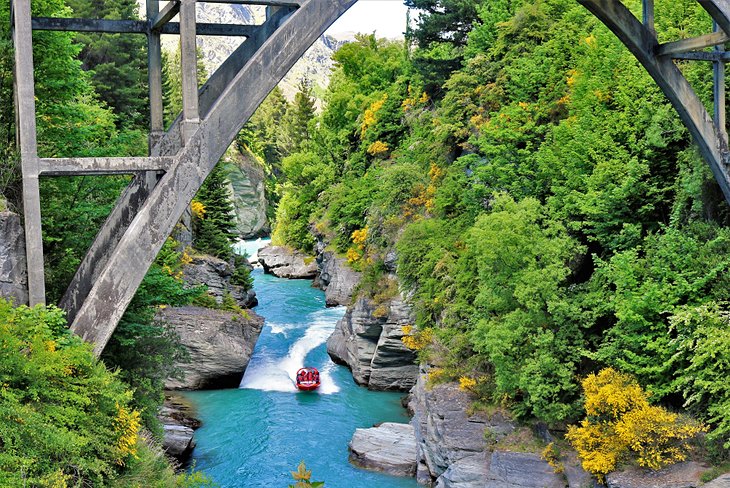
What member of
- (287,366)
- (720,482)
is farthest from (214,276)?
(720,482)

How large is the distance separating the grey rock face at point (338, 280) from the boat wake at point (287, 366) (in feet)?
9.84

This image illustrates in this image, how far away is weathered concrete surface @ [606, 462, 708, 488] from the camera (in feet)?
39.1

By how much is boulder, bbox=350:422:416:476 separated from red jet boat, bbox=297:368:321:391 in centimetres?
530

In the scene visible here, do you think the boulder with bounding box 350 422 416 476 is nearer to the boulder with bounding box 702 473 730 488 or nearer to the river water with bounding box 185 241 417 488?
the river water with bounding box 185 241 417 488

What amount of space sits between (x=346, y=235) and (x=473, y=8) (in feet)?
44.3

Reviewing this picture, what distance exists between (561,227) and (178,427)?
39.8ft

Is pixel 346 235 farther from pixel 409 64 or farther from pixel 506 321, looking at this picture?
pixel 506 321

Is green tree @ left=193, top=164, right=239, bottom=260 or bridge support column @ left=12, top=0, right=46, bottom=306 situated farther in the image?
green tree @ left=193, top=164, right=239, bottom=260

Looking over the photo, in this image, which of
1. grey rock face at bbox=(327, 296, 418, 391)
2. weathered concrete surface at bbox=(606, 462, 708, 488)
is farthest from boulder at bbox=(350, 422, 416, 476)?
weathered concrete surface at bbox=(606, 462, 708, 488)

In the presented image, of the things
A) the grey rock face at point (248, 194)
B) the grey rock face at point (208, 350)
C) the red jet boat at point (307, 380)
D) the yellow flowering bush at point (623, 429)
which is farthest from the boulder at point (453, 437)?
the grey rock face at point (248, 194)

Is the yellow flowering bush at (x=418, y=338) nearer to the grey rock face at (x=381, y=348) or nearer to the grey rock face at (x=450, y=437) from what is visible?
the grey rock face at (x=381, y=348)

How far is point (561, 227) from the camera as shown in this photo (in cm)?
1620

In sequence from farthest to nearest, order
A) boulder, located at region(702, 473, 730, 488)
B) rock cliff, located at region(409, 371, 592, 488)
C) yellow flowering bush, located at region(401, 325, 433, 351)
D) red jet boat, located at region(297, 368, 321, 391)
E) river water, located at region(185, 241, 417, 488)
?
→ red jet boat, located at region(297, 368, 321, 391) → yellow flowering bush, located at region(401, 325, 433, 351) → river water, located at region(185, 241, 417, 488) → rock cliff, located at region(409, 371, 592, 488) → boulder, located at region(702, 473, 730, 488)

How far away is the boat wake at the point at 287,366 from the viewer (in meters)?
26.6
